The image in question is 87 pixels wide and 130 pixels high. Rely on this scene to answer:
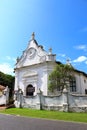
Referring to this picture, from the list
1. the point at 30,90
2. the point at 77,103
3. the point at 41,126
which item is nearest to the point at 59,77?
the point at 77,103

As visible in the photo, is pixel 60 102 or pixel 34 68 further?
pixel 34 68

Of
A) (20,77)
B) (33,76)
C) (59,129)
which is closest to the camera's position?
(59,129)

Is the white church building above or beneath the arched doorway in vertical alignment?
above

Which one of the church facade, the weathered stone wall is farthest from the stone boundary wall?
the church facade

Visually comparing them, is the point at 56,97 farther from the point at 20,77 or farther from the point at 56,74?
the point at 20,77

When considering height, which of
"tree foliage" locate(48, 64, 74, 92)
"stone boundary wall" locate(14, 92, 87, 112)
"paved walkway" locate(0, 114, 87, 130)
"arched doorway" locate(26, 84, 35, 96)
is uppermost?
"tree foliage" locate(48, 64, 74, 92)

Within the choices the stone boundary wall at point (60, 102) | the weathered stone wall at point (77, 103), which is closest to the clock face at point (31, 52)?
the stone boundary wall at point (60, 102)

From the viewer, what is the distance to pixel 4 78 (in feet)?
168

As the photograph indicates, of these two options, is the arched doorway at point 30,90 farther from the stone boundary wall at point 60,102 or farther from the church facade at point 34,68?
the stone boundary wall at point 60,102

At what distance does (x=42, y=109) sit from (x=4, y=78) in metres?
28.3

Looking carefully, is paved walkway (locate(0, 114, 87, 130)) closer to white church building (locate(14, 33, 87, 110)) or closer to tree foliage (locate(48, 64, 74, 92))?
tree foliage (locate(48, 64, 74, 92))

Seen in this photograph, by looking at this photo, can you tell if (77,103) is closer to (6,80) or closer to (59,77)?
(59,77)

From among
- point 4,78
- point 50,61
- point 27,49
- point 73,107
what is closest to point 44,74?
point 50,61

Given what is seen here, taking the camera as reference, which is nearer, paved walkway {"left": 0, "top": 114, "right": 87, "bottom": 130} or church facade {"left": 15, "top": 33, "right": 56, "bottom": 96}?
paved walkway {"left": 0, "top": 114, "right": 87, "bottom": 130}
